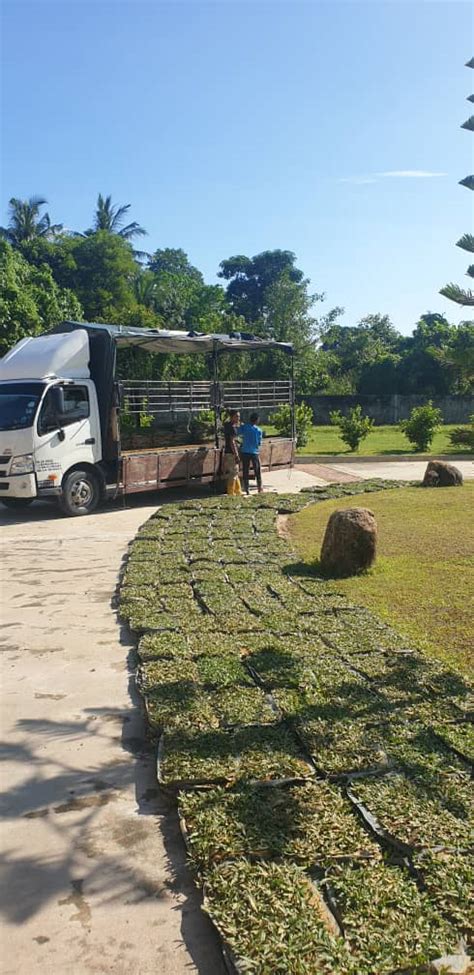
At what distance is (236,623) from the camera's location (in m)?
5.65

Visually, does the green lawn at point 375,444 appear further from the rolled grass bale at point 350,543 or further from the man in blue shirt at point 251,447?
the rolled grass bale at point 350,543

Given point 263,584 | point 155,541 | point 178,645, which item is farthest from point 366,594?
point 155,541

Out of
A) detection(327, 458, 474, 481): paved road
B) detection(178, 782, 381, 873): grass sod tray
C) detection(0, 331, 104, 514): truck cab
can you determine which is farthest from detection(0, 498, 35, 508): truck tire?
detection(178, 782, 381, 873): grass sod tray

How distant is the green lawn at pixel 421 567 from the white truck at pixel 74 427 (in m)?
2.86

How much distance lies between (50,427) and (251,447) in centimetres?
398

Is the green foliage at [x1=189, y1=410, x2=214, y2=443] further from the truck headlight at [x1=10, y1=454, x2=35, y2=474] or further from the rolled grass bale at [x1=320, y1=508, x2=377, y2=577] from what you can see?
the rolled grass bale at [x1=320, y1=508, x2=377, y2=577]

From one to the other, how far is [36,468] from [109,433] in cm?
154

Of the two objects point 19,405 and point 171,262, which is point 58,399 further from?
point 171,262

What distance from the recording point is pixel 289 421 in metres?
20.2

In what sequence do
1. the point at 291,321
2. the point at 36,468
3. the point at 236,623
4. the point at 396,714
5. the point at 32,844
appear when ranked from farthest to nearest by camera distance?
1. the point at 291,321
2. the point at 36,468
3. the point at 236,623
4. the point at 396,714
5. the point at 32,844

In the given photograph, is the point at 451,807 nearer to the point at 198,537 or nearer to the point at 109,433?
the point at 198,537

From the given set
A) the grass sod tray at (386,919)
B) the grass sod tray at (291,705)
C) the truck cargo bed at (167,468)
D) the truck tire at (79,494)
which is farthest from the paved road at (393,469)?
the grass sod tray at (386,919)

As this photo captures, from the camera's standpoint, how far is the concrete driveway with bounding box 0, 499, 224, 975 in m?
2.52

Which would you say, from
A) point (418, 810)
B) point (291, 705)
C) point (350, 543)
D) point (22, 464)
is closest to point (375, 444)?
point (22, 464)
